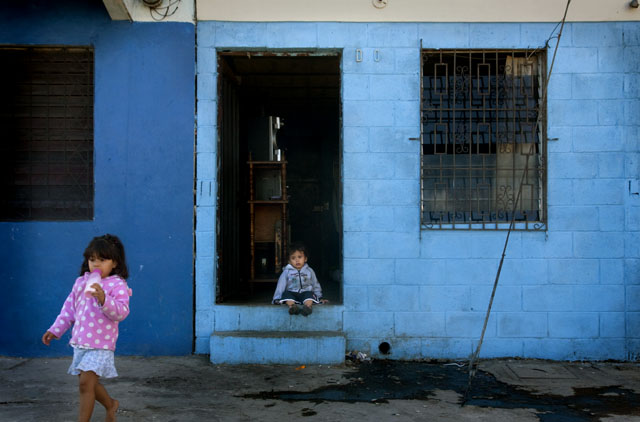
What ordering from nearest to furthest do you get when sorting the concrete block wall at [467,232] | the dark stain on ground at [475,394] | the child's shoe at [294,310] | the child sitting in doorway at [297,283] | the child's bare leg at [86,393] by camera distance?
the child's bare leg at [86,393] < the dark stain on ground at [475,394] < the child's shoe at [294,310] < the concrete block wall at [467,232] < the child sitting in doorway at [297,283]

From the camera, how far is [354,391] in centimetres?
453

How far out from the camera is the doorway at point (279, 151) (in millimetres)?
6086

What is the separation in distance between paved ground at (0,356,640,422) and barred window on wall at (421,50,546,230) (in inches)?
59.7

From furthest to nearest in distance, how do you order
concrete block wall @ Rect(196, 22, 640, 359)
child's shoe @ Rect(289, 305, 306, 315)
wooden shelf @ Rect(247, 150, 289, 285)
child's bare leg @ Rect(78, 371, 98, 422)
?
wooden shelf @ Rect(247, 150, 289, 285) → concrete block wall @ Rect(196, 22, 640, 359) → child's shoe @ Rect(289, 305, 306, 315) → child's bare leg @ Rect(78, 371, 98, 422)

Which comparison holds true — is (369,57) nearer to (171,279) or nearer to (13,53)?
(171,279)

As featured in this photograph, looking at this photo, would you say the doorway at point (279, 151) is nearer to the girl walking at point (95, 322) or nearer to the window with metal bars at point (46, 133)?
the window with metal bars at point (46, 133)

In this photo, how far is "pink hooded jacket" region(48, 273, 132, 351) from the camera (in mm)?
3414

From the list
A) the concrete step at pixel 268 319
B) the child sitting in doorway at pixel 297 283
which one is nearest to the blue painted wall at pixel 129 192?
the concrete step at pixel 268 319

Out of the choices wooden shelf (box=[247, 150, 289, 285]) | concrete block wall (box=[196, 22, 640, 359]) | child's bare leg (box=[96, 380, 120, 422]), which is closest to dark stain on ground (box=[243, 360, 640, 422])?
concrete block wall (box=[196, 22, 640, 359])

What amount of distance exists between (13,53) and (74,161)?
1258 millimetres

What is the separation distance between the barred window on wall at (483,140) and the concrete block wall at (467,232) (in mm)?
155

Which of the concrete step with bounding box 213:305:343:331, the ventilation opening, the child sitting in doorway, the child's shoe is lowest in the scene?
the ventilation opening

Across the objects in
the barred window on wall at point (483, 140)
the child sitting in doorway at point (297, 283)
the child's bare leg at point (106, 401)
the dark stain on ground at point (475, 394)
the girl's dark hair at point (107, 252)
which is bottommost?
the dark stain on ground at point (475, 394)

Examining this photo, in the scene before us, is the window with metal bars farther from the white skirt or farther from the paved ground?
the white skirt
